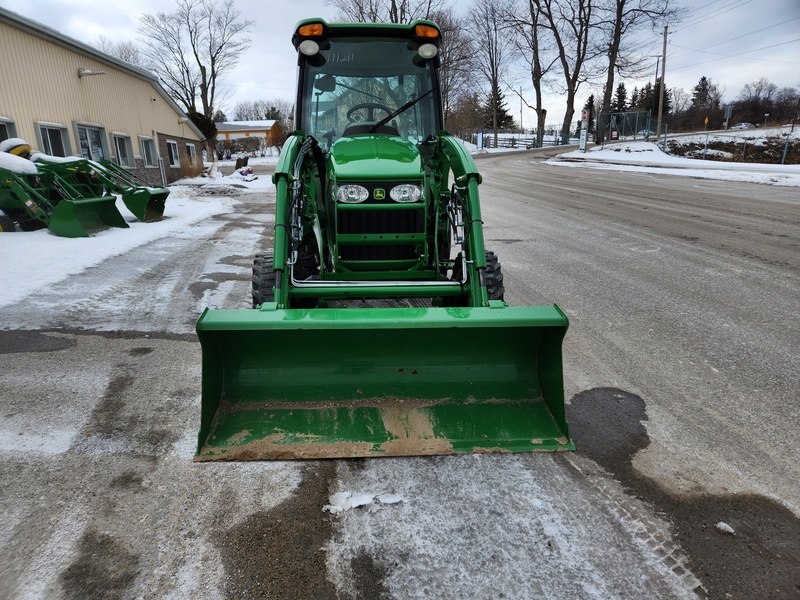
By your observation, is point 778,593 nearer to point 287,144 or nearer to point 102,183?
point 287,144

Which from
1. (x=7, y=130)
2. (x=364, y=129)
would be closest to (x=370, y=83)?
(x=364, y=129)

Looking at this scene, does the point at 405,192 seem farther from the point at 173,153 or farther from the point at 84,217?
the point at 173,153

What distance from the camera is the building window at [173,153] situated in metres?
23.0

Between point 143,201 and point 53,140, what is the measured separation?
5.96 metres

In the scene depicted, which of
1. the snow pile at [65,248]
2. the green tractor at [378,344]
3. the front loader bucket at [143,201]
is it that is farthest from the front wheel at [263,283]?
the front loader bucket at [143,201]

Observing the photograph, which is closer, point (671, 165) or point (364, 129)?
point (364, 129)

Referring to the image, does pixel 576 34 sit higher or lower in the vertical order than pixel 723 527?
higher

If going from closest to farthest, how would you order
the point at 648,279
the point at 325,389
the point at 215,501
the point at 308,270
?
1. the point at 215,501
2. the point at 325,389
3. the point at 308,270
4. the point at 648,279

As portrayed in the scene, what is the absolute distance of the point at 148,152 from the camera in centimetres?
2053

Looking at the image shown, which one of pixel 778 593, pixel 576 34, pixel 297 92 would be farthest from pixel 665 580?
pixel 576 34

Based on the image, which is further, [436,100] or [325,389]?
[436,100]

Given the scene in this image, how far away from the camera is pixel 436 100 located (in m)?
4.66

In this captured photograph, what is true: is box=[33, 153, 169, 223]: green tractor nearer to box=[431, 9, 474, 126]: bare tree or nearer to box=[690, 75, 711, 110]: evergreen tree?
box=[431, 9, 474, 126]: bare tree

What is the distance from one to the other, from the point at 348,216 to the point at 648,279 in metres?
4.00
